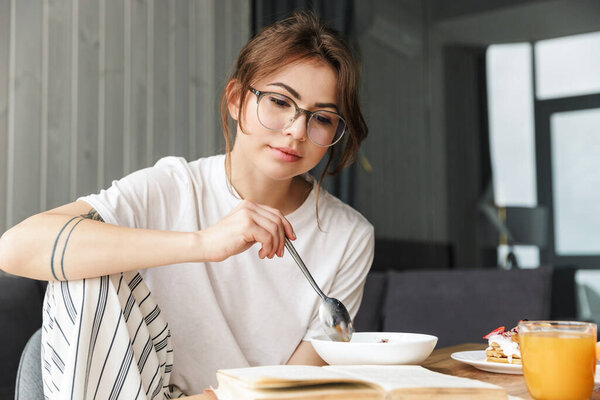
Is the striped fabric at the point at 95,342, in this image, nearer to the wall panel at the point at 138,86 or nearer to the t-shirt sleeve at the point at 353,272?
the t-shirt sleeve at the point at 353,272

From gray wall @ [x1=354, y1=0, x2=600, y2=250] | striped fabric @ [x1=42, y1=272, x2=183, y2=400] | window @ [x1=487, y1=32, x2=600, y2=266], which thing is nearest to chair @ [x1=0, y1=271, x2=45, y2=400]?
striped fabric @ [x1=42, y1=272, x2=183, y2=400]

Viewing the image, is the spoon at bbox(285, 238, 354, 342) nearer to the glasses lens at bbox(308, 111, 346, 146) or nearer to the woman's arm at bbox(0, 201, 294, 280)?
the woman's arm at bbox(0, 201, 294, 280)

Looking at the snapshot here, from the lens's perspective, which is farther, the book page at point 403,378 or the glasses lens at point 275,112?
the glasses lens at point 275,112

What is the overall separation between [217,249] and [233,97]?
0.55m

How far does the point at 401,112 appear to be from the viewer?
3994mm

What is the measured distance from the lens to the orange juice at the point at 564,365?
69 cm

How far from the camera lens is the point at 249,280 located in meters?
1.39

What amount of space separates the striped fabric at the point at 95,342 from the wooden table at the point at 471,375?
11.3 inches

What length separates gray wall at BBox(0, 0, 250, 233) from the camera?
89.7 inches

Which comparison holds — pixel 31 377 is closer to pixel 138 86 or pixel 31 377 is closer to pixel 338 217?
pixel 338 217

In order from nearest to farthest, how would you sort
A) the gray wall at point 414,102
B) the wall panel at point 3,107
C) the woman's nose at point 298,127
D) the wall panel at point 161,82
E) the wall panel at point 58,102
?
the woman's nose at point 298,127, the wall panel at point 3,107, the wall panel at point 58,102, the wall panel at point 161,82, the gray wall at point 414,102

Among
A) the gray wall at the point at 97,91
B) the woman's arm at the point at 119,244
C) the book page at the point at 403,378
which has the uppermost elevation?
the gray wall at the point at 97,91

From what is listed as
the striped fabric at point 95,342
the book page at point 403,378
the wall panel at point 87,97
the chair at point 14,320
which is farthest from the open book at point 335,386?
the wall panel at point 87,97

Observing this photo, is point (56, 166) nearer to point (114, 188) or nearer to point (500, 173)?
point (114, 188)
